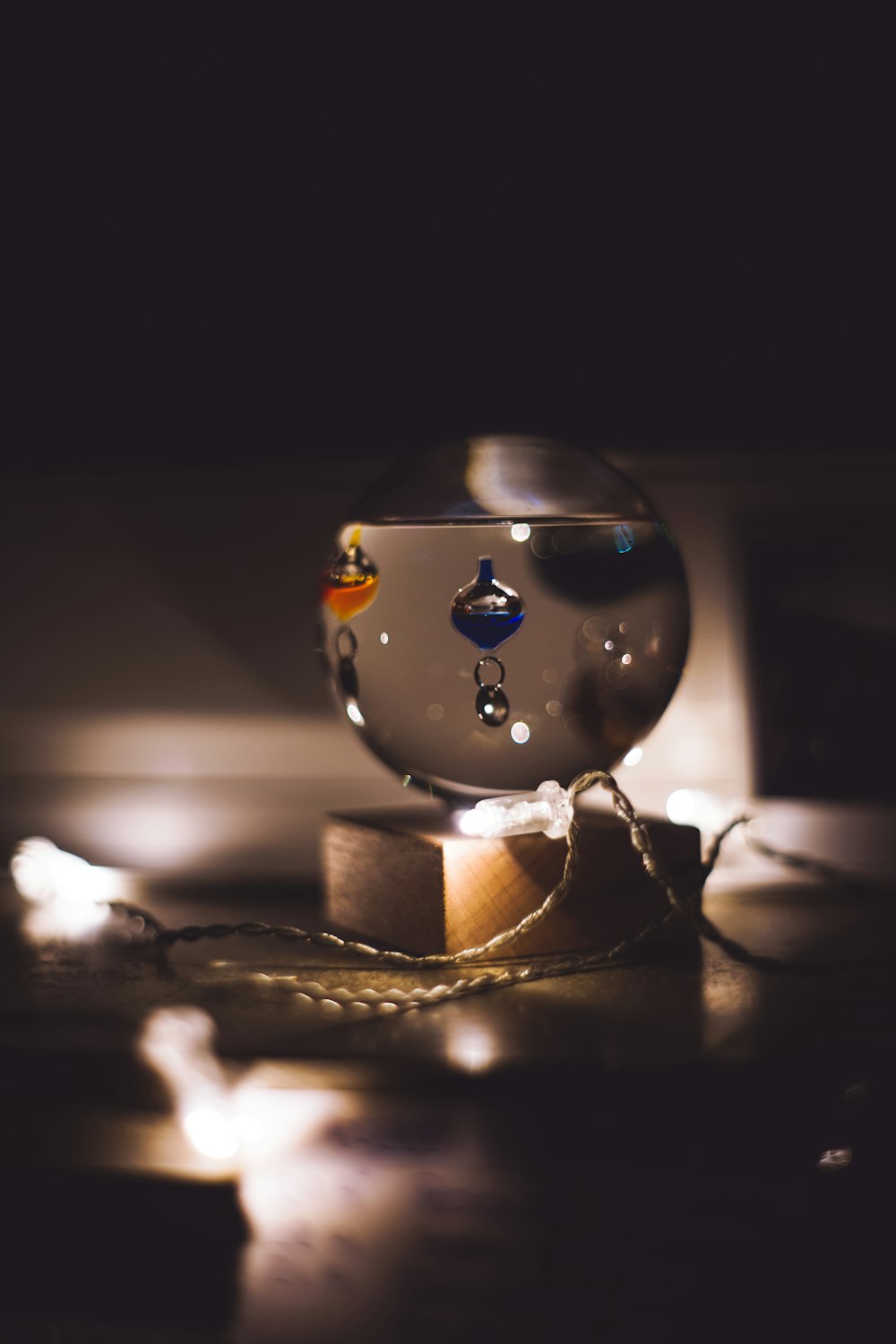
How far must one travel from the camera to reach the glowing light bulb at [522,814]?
753mm

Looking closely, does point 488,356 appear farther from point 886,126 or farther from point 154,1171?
point 154,1171

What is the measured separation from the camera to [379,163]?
3.57ft

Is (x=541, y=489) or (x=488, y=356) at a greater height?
(x=488, y=356)

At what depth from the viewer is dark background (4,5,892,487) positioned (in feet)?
3.39

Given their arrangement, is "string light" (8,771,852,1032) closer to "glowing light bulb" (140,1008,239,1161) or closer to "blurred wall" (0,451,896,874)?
"glowing light bulb" (140,1008,239,1161)

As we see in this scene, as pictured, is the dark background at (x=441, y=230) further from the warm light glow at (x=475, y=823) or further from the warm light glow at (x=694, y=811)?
the warm light glow at (x=475, y=823)

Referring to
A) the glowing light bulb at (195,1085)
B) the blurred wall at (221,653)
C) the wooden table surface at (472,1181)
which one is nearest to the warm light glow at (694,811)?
the blurred wall at (221,653)

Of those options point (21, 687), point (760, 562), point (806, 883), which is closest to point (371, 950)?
point (806, 883)

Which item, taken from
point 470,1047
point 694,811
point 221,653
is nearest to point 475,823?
point 470,1047

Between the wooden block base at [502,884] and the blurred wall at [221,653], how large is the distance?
0.80 feet

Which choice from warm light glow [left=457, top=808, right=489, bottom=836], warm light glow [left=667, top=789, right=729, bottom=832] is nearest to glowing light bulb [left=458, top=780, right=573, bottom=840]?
warm light glow [left=457, top=808, right=489, bottom=836]

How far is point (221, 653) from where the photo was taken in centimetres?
119

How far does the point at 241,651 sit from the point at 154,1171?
61 centimetres

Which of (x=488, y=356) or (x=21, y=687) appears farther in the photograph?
(x=21, y=687)
